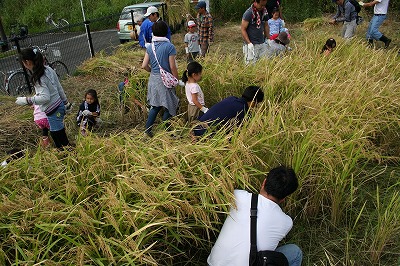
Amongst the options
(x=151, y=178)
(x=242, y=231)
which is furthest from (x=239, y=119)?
(x=242, y=231)

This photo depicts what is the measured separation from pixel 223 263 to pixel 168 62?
2330 mm

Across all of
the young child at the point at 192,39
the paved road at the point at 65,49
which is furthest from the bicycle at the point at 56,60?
the young child at the point at 192,39

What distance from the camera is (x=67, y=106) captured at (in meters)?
3.53

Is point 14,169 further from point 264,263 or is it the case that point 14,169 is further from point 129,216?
point 264,263

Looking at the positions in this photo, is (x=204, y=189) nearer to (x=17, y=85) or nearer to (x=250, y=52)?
(x=250, y=52)

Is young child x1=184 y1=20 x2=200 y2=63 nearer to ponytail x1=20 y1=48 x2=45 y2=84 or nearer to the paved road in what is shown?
the paved road

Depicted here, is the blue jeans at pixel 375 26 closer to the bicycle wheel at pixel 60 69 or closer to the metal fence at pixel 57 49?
the metal fence at pixel 57 49

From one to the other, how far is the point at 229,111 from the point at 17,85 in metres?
4.30

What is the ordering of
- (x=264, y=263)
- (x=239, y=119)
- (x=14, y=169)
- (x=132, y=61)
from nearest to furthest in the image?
(x=264, y=263) → (x=14, y=169) → (x=239, y=119) → (x=132, y=61)

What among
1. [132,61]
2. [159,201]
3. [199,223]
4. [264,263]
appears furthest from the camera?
[132,61]

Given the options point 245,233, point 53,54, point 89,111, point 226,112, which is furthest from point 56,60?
point 245,233

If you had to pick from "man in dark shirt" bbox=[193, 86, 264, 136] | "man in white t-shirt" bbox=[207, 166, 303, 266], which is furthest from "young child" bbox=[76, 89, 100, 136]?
"man in white t-shirt" bbox=[207, 166, 303, 266]

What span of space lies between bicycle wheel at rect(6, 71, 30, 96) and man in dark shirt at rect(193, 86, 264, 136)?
3.96 meters

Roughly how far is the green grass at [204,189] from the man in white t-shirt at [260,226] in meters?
0.12
